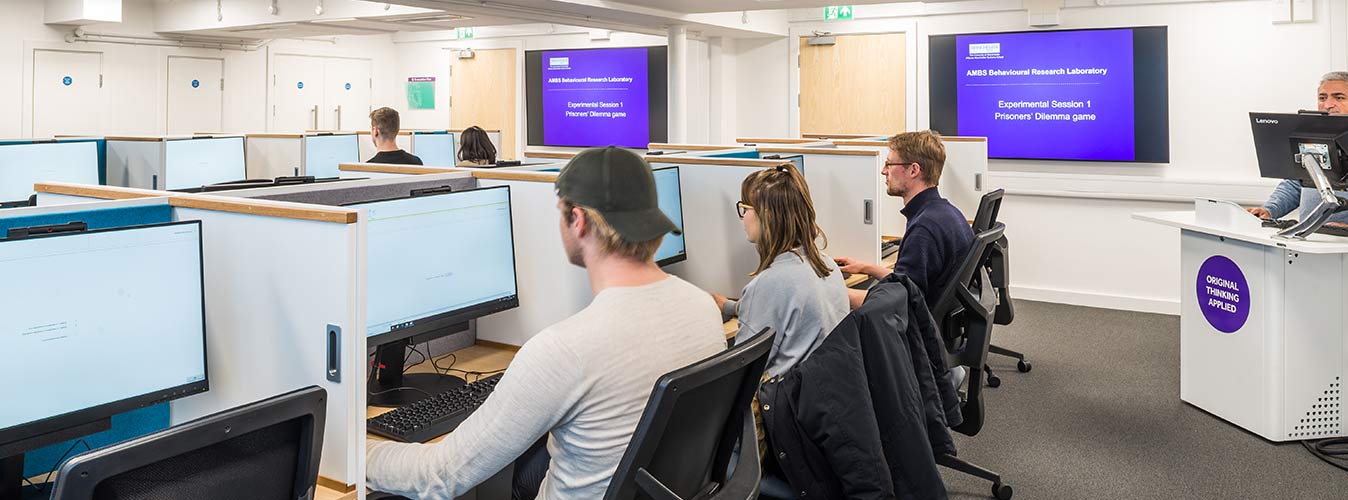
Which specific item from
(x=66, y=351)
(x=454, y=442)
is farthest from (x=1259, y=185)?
(x=66, y=351)

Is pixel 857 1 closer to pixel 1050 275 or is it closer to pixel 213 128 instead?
pixel 1050 275

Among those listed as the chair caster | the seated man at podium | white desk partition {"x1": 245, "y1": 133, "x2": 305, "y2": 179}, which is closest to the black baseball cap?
the chair caster

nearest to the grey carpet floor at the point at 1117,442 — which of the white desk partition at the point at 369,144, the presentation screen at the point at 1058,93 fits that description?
the presentation screen at the point at 1058,93

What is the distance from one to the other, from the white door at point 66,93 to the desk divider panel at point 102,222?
7.18 m

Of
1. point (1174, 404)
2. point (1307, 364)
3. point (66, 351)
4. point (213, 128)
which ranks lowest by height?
point (1174, 404)

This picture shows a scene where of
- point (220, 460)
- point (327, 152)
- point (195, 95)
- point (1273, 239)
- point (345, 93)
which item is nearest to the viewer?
point (220, 460)

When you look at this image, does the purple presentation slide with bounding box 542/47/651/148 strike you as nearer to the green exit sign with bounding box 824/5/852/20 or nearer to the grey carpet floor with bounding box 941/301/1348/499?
the green exit sign with bounding box 824/5/852/20

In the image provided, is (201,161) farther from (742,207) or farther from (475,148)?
(742,207)

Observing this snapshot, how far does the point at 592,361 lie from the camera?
4.77 ft

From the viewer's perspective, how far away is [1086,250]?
6156mm

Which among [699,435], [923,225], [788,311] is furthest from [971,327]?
[699,435]

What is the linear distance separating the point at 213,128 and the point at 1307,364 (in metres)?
8.49

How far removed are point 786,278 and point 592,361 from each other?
1074 mm

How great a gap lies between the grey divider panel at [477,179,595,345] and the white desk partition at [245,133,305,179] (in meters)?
4.05
